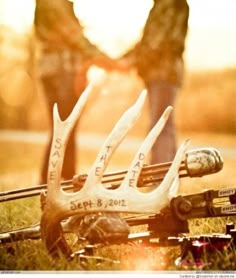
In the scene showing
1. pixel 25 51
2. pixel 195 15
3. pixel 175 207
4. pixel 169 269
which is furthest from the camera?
pixel 25 51

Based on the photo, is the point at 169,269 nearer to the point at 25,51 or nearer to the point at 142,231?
the point at 142,231

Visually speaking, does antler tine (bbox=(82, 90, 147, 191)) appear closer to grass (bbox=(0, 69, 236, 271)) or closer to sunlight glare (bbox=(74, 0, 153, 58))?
grass (bbox=(0, 69, 236, 271))

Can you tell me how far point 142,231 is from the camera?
2.09 m

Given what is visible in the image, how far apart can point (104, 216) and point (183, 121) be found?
60cm

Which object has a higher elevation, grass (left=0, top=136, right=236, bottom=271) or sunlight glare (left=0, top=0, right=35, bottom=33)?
sunlight glare (left=0, top=0, right=35, bottom=33)

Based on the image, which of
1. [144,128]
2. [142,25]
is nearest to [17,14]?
[142,25]

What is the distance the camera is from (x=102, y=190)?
195cm

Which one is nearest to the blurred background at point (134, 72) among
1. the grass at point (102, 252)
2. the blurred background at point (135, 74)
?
the blurred background at point (135, 74)

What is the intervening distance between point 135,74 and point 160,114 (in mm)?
172

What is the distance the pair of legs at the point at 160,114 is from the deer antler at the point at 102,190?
1.37 feet

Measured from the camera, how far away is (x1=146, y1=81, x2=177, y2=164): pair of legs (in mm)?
2389

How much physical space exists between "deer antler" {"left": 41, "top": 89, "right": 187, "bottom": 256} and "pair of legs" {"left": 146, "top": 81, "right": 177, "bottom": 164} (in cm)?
42

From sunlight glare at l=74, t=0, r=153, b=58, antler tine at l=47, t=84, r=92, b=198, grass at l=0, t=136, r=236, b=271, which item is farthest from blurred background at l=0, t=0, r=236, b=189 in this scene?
antler tine at l=47, t=84, r=92, b=198

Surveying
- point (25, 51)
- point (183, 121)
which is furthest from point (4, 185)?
point (183, 121)
